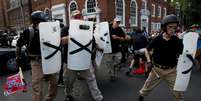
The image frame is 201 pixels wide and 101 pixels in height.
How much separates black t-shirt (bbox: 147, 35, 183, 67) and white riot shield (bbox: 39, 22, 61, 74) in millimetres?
1594

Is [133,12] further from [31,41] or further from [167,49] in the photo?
[31,41]

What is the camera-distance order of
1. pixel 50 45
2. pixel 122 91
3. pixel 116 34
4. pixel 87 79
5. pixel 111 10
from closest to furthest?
pixel 50 45, pixel 87 79, pixel 122 91, pixel 116 34, pixel 111 10

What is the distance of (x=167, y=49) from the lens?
397 cm

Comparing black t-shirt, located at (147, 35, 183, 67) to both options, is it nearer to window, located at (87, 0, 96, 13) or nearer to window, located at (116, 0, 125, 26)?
window, located at (87, 0, 96, 13)

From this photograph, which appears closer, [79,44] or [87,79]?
[79,44]

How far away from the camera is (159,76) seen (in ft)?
14.1

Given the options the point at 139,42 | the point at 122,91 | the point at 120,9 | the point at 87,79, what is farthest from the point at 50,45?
the point at 120,9

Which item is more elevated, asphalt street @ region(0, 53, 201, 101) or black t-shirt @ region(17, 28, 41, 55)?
black t-shirt @ region(17, 28, 41, 55)

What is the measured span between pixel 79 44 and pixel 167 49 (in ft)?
4.86

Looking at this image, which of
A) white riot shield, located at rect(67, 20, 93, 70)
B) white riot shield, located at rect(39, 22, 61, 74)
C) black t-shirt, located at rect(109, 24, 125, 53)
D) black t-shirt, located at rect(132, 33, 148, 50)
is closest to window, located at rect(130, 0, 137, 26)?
black t-shirt, located at rect(132, 33, 148, 50)

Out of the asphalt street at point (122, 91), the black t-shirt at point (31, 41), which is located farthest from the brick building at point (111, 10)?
A: the black t-shirt at point (31, 41)

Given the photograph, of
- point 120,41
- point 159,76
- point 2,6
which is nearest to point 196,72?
point 120,41

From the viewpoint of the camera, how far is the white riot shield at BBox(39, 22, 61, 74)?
12.3 feet

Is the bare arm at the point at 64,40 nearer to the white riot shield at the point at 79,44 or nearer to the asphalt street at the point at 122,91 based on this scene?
the white riot shield at the point at 79,44
